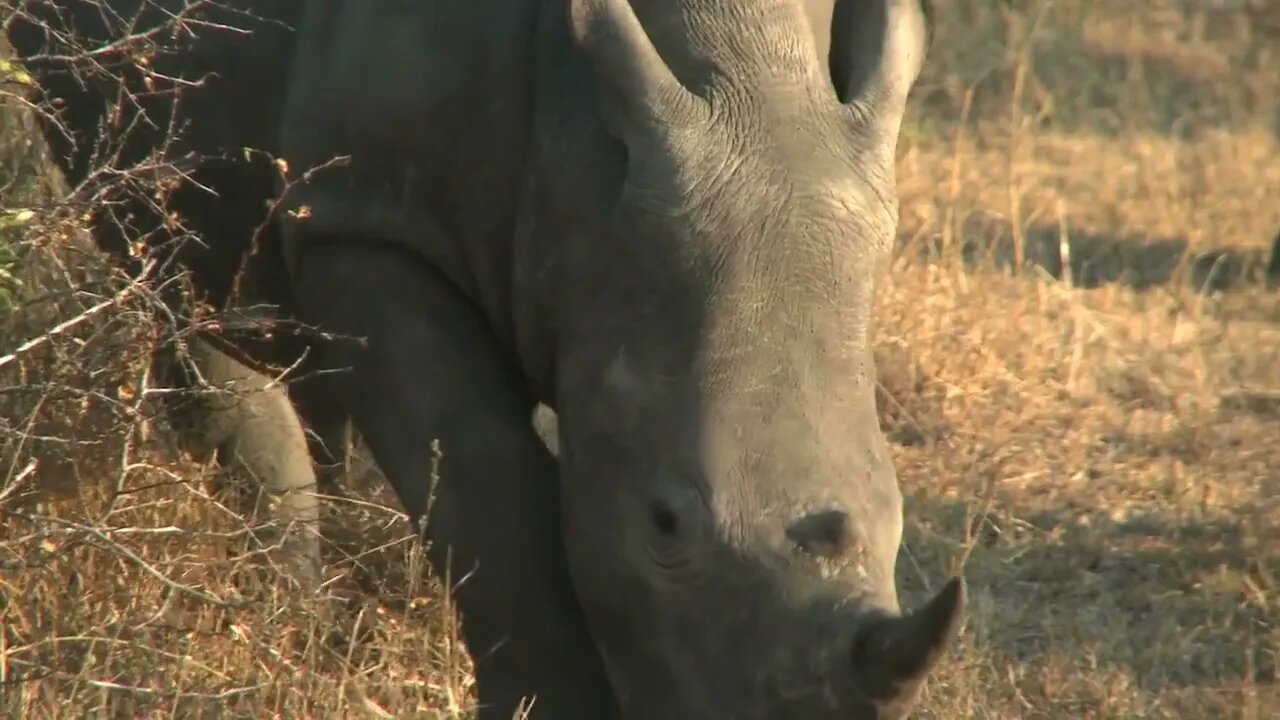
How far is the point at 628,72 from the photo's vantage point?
10.8 ft

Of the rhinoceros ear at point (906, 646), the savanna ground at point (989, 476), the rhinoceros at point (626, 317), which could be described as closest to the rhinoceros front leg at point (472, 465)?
the rhinoceros at point (626, 317)

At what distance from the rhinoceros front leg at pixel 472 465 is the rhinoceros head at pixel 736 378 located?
7.3 inches

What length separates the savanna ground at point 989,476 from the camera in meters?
3.90

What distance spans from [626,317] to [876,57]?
0.62 meters

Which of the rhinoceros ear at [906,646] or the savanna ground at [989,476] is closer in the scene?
the rhinoceros ear at [906,646]

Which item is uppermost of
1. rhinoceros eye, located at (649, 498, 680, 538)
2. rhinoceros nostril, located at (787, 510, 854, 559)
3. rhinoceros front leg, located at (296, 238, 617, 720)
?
rhinoceros nostril, located at (787, 510, 854, 559)

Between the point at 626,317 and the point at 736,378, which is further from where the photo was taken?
the point at 626,317

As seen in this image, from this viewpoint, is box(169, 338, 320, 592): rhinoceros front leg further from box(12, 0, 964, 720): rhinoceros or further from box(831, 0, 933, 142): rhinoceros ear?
box(831, 0, 933, 142): rhinoceros ear

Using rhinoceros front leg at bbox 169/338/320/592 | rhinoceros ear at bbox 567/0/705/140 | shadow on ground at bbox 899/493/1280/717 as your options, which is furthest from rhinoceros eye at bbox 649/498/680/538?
rhinoceros front leg at bbox 169/338/320/592

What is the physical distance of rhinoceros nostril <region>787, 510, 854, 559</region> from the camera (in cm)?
301

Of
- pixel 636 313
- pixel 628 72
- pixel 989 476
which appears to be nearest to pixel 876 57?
pixel 628 72

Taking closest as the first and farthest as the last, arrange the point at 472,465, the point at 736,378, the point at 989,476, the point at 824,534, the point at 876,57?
1. the point at 824,534
2. the point at 736,378
3. the point at 876,57
4. the point at 472,465
5. the point at 989,476

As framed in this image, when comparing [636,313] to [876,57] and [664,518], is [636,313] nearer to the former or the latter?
[664,518]

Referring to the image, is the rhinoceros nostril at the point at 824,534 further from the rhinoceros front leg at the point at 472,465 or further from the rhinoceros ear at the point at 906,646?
the rhinoceros front leg at the point at 472,465
